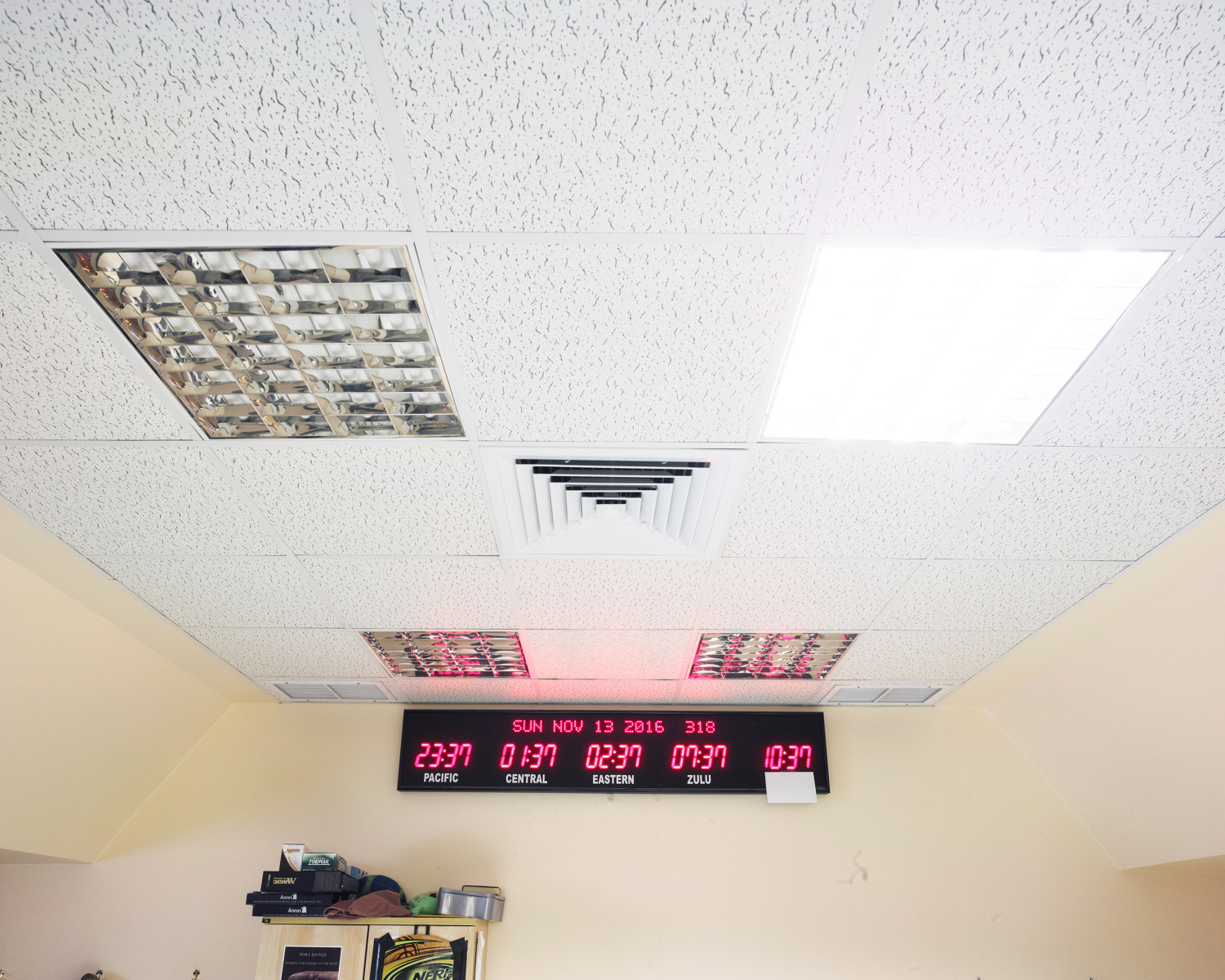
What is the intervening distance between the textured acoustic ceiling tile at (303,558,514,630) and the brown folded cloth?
3.75ft

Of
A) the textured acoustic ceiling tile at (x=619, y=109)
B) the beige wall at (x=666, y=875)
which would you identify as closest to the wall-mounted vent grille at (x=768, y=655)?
the beige wall at (x=666, y=875)

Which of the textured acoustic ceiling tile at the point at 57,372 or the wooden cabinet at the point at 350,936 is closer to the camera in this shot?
the textured acoustic ceiling tile at the point at 57,372

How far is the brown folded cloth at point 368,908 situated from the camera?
2834 millimetres

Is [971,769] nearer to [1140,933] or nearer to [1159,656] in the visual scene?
[1140,933]

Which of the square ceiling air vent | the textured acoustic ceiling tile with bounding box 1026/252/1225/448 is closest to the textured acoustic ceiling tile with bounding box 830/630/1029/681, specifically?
the square ceiling air vent

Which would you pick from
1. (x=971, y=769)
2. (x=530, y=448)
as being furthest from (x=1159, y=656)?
(x=530, y=448)

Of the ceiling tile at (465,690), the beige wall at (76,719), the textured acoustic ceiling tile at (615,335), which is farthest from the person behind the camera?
the ceiling tile at (465,690)

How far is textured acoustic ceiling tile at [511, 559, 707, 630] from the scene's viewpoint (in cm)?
227

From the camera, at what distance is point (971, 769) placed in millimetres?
3514

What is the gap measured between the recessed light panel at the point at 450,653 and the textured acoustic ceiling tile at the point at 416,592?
0.11 metres

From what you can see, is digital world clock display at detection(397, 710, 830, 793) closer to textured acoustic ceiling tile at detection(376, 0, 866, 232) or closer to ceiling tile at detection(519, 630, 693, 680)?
ceiling tile at detection(519, 630, 693, 680)

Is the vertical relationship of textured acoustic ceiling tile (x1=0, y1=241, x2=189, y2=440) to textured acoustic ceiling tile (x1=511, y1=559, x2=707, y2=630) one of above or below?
above

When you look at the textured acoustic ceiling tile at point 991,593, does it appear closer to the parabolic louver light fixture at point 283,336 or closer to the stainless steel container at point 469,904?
the parabolic louver light fixture at point 283,336

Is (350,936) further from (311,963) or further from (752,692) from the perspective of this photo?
(752,692)
